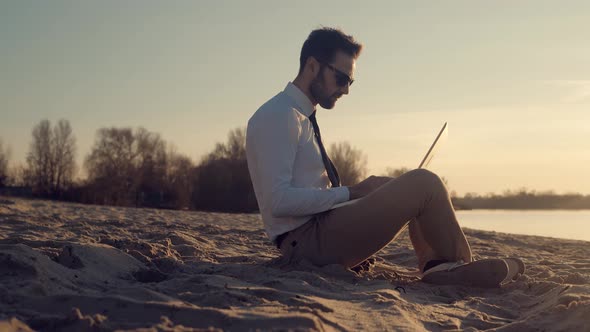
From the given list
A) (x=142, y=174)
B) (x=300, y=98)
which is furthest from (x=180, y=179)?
(x=300, y=98)

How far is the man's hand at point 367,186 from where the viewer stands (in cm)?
342

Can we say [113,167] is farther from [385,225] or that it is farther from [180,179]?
[385,225]

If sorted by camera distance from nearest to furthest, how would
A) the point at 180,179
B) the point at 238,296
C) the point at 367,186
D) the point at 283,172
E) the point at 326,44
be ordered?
the point at 238,296, the point at 283,172, the point at 367,186, the point at 326,44, the point at 180,179

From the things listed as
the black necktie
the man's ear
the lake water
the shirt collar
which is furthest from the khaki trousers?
the lake water

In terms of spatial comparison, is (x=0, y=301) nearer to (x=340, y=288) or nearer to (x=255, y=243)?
(x=340, y=288)

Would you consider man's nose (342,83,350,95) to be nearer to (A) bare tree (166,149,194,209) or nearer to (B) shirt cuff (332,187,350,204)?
(B) shirt cuff (332,187,350,204)

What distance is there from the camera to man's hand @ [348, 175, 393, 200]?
342cm

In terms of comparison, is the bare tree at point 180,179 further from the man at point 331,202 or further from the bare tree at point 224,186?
the man at point 331,202

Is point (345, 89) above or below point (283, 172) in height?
above

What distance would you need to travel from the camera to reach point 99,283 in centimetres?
271

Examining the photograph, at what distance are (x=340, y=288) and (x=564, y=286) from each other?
3.99ft

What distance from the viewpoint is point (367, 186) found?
3461 mm

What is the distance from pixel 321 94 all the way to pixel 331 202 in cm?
69

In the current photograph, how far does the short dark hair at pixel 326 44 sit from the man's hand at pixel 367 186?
0.74 meters
